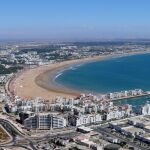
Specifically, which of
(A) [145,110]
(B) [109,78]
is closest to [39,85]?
(B) [109,78]

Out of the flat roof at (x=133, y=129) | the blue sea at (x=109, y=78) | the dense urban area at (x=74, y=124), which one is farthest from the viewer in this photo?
the blue sea at (x=109, y=78)

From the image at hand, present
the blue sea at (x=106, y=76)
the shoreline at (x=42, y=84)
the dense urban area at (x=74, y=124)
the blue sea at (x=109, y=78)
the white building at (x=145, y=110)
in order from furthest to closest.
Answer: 1. the blue sea at (x=106, y=76)
2. the blue sea at (x=109, y=78)
3. the shoreline at (x=42, y=84)
4. the white building at (x=145, y=110)
5. the dense urban area at (x=74, y=124)

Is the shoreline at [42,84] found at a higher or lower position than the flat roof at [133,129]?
higher

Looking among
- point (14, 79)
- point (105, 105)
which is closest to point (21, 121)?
point (105, 105)

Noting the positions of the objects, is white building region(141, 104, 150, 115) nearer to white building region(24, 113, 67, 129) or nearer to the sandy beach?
white building region(24, 113, 67, 129)

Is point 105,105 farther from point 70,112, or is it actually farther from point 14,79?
point 14,79

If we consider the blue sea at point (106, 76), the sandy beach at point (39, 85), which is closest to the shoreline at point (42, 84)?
the sandy beach at point (39, 85)

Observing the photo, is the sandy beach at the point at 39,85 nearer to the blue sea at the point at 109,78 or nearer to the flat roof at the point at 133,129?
the blue sea at the point at 109,78
